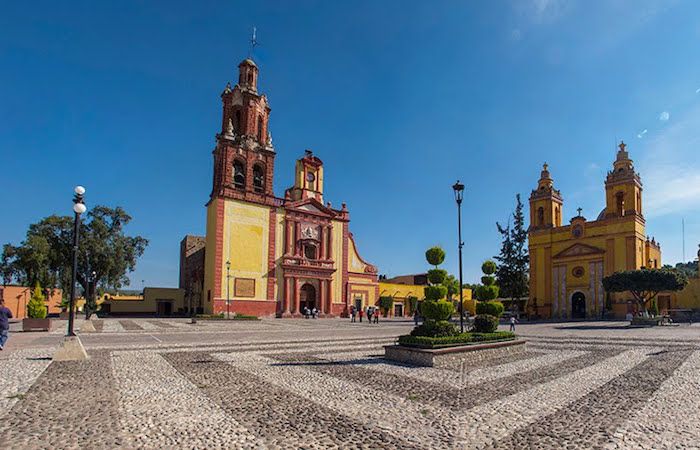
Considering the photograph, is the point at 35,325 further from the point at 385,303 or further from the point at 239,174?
the point at 385,303

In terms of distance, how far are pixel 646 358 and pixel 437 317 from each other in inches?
247

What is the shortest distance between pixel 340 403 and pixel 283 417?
1112 mm

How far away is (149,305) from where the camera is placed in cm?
5134

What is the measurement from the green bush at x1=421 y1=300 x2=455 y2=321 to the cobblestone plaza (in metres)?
1.55

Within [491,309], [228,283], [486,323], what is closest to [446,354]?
[486,323]

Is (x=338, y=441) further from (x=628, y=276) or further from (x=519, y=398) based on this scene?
(x=628, y=276)

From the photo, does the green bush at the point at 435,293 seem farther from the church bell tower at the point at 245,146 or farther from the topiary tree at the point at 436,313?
the church bell tower at the point at 245,146

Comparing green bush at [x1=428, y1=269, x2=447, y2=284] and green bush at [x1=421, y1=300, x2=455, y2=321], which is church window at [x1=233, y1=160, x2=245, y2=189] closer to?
green bush at [x1=428, y1=269, x2=447, y2=284]

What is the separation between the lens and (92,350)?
12930mm

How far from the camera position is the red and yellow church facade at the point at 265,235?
1555 inches

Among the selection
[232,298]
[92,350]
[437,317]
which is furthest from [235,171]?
[437,317]

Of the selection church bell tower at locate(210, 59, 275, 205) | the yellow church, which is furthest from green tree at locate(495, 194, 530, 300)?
church bell tower at locate(210, 59, 275, 205)

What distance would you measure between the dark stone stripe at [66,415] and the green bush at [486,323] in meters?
10.3

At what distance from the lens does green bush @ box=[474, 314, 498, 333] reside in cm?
1365
